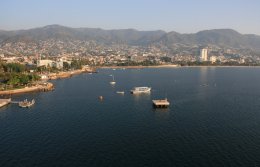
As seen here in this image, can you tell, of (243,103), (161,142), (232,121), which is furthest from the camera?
(243,103)

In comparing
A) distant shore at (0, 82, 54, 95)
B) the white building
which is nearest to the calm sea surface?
distant shore at (0, 82, 54, 95)

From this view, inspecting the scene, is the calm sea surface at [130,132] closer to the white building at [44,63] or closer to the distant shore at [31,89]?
the distant shore at [31,89]

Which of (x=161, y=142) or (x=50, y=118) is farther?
(x=50, y=118)

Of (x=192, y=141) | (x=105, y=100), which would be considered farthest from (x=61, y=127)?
(x=105, y=100)

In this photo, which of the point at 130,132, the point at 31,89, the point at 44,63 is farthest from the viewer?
the point at 44,63

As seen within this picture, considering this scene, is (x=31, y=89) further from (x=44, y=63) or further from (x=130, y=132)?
(x=44, y=63)

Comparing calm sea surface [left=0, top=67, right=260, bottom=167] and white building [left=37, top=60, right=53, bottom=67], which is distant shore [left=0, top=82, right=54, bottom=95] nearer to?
calm sea surface [left=0, top=67, right=260, bottom=167]

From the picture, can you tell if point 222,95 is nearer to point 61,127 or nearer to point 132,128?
point 132,128

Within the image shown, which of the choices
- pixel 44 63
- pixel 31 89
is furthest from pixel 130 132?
pixel 44 63
